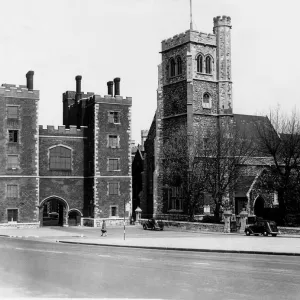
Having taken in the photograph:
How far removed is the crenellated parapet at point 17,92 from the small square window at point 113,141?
861cm

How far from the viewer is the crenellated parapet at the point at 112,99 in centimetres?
5737

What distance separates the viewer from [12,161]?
54375mm

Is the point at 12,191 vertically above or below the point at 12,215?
above

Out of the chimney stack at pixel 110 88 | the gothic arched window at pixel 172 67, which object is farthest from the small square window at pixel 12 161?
the gothic arched window at pixel 172 67

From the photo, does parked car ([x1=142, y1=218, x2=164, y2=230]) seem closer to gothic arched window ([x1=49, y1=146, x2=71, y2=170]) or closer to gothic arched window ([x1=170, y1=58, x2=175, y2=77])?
gothic arched window ([x1=49, y1=146, x2=71, y2=170])

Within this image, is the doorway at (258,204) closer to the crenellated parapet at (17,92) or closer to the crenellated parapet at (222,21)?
the crenellated parapet at (222,21)

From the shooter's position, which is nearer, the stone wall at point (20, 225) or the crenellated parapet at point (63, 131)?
the stone wall at point (20, 225)

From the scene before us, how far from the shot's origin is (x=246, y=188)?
2375 inches

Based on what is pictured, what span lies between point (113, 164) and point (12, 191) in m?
10.8

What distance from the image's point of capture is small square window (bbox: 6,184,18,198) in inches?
2119

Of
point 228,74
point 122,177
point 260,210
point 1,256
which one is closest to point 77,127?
point 122,177

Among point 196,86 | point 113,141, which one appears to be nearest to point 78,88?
point 113,141

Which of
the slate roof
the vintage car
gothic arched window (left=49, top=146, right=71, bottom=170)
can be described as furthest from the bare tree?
gothic arched window (left=49, top=146, right=71, bottom=170)

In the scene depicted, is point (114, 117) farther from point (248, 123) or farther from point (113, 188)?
point (248, 123)
